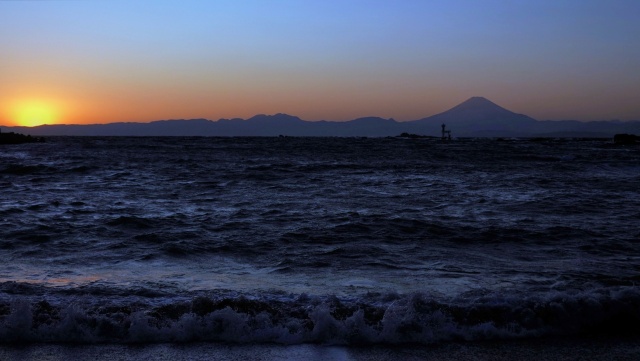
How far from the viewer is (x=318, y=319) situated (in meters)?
5.53

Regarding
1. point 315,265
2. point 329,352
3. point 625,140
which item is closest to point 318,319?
point 329,352

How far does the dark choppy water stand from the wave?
0.06 ft

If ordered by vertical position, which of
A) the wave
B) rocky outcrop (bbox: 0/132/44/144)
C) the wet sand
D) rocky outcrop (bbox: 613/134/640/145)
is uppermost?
rocky outcrop (bbox: 0/132/44/144)

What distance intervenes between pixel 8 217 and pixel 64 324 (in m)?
8.55

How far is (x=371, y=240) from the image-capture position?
10539 millimetres

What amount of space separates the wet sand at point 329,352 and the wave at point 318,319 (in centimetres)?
15

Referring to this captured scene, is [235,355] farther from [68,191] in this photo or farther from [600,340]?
[68,191]

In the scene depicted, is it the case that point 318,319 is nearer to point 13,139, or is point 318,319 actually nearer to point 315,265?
point 315,265

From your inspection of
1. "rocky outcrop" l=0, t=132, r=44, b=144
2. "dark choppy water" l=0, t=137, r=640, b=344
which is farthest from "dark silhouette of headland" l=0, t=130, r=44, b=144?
"dark choppy water" l=0, t=137, r=640, b=344

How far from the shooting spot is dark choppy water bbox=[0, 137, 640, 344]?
5.55 metres

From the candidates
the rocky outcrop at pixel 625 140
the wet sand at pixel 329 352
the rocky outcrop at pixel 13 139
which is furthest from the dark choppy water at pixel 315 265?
the rocky outcrop at pixel 625 140

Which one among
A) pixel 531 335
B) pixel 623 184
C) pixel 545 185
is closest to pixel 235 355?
pixel 531 335

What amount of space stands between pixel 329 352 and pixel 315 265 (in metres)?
3.44

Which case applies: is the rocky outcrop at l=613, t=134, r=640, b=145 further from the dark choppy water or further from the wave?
the wave
